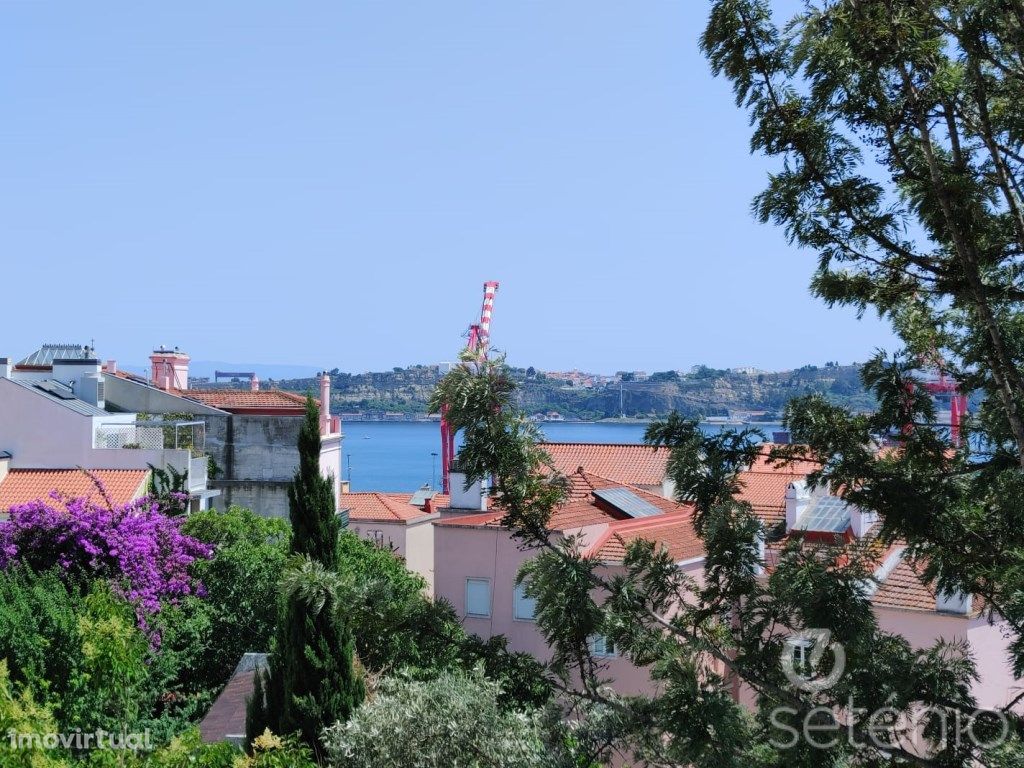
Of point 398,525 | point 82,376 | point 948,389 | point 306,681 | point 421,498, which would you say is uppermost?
point 82,376

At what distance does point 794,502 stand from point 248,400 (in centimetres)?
1851

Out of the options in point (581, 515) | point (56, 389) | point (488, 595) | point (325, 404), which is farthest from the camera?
point (325, 404)

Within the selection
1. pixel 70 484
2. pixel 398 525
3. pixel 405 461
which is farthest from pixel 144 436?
pixel 405 461

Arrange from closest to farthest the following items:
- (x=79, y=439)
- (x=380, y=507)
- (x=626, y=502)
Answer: (x=626, y=502), (x=79, y=439), (x=380, y=507)

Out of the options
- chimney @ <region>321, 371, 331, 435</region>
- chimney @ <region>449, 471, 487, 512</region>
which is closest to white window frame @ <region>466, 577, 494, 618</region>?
chimney @ <region>449, 471, 487, 512</region>

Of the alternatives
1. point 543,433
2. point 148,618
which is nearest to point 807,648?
point 543,433

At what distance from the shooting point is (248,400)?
35.3 m

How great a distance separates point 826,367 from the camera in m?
28.3

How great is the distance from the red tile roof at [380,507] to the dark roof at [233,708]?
17968 mm

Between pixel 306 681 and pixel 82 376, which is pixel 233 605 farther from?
pixel 82 376

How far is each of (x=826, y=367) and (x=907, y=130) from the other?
22.2m

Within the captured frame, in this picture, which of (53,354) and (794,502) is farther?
(53,354)

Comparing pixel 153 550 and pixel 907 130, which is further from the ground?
pixel 907 130

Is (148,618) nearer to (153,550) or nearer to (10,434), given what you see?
(153,550)
